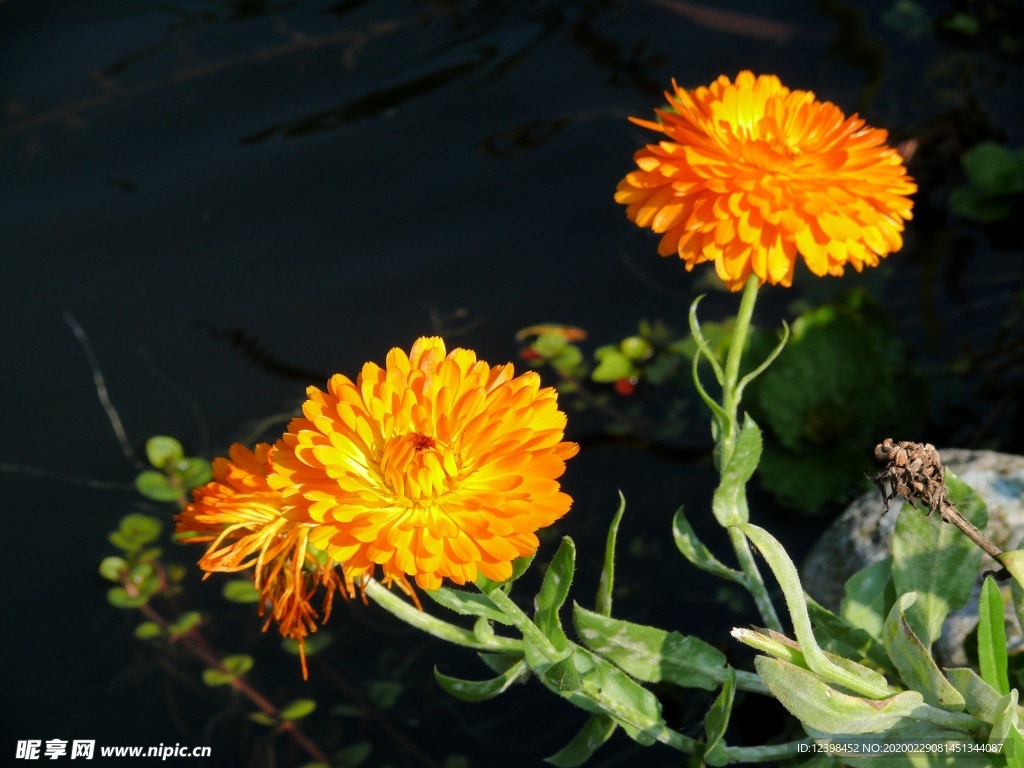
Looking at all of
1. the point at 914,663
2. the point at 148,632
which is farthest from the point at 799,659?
the point at 148,632

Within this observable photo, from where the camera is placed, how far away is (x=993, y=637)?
138 centimetres

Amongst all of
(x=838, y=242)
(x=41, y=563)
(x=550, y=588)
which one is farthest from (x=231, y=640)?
(x=838, y=242)

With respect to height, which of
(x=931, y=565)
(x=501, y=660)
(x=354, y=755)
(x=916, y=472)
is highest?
(x=916, y=472)

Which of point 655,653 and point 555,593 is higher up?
point 555,593

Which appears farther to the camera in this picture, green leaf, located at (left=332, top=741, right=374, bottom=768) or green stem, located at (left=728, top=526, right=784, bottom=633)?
green leaf, located at (left=332, top=741, right=374, bottom=768)

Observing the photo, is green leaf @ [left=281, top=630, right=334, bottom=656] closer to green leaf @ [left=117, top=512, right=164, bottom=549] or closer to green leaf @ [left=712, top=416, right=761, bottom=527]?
green leaf @ [left=117, top=512, right=164, bottom=549]

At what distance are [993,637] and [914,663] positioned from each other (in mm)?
128

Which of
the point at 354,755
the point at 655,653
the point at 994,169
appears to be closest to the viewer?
the point at 655,653

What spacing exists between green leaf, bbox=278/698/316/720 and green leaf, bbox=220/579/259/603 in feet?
0.79

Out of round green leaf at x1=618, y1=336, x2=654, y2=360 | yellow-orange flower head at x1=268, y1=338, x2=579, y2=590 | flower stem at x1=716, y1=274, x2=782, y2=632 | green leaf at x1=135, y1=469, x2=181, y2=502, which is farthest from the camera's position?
round green leaf at x1=618, y1=336, x2=654, y2=360

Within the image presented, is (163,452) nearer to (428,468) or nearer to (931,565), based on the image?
(428,468)

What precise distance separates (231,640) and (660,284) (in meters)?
1.28

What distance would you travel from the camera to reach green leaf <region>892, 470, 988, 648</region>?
152 centimetres

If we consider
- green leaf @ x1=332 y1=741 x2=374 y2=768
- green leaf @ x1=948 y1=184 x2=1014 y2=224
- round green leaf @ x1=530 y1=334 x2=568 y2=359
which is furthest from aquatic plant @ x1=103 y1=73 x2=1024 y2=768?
green leaf @ x1=948 y1=184 x2=1014 y2=224
